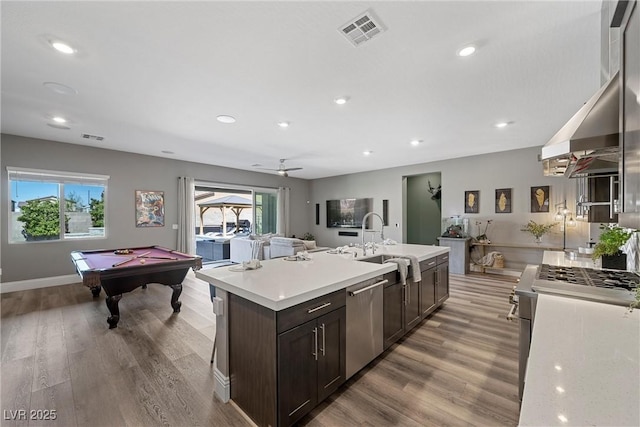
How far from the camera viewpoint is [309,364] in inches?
67.7

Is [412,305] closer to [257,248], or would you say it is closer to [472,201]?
[472,201]

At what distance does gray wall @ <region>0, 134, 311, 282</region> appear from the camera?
4.53 m

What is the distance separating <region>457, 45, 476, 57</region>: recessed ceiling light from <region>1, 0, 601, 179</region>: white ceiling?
0.05 metres

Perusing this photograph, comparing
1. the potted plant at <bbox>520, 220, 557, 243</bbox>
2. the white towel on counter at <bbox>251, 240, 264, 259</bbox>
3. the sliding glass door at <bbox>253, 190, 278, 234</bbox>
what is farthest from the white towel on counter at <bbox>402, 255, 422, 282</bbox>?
the sliding glass door at <bbox>253, 190, 278, 234</bbox>

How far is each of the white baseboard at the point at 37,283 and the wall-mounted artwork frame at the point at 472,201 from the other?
28.1ft

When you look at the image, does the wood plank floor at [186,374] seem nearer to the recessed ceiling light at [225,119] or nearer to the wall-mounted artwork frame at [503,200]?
the recessed ceiling light at [225,119]

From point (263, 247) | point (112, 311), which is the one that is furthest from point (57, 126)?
point (263, 247)

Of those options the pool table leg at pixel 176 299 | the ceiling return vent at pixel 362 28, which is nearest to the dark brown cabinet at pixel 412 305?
the ceiling return vent at pixel 362 28

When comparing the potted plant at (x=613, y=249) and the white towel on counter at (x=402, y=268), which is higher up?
the potted plant at (x=613, y=249)

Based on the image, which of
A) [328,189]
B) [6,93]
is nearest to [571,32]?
[6,93]

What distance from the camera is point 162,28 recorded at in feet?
6.26

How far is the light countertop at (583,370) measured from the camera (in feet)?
2.00

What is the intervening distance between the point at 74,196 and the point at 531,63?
294 inches

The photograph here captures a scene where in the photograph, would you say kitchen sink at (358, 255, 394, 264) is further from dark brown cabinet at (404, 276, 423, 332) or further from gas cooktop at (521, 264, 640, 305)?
gas cooktop at (521, 264, 640, 305)
